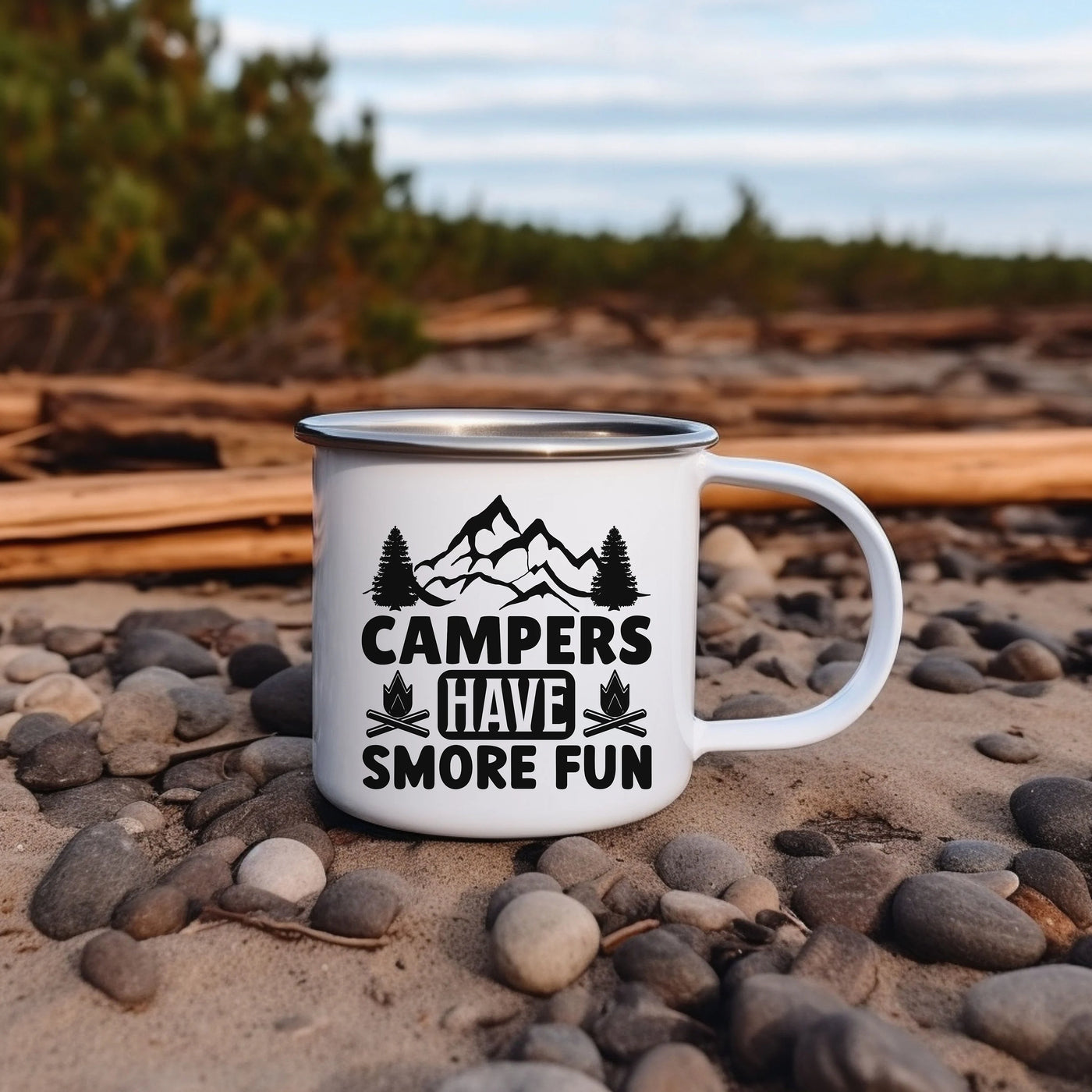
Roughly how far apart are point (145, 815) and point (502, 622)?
0.68 metres

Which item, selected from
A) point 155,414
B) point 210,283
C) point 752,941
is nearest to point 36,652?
point 155,414

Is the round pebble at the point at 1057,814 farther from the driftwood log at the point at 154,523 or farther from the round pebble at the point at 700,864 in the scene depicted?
the driftwood log at the point at 154,523

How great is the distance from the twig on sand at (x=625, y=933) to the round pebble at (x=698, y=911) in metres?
0.02

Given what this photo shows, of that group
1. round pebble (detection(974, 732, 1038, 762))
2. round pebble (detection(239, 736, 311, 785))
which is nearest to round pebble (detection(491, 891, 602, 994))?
round pebble (detection(239, 736, 311, 785))

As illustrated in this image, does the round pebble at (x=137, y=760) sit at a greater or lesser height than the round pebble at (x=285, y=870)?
lesser

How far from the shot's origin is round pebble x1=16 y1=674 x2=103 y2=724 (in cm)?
229

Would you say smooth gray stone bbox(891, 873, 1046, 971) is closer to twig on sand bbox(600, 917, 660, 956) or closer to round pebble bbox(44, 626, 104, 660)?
twig on sand bbox(600, 917, 660, 956)

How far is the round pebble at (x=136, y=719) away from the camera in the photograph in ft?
6.96

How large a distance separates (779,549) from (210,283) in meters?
3.15

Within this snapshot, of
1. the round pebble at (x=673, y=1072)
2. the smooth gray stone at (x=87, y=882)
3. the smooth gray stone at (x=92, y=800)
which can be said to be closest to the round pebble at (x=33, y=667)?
the smooth gray stone at (x=92, y=800)

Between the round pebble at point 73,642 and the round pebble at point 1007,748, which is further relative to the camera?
the round pebble at point 73,642

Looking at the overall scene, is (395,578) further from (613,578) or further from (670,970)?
(670,970)

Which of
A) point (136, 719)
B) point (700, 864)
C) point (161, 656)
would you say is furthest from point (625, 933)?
point (161, 656)

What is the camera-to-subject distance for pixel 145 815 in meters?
1.85
